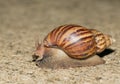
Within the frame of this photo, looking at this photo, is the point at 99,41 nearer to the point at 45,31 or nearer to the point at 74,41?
the point at 74,41

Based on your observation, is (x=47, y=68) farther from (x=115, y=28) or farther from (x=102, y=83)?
(x=115, y=28)

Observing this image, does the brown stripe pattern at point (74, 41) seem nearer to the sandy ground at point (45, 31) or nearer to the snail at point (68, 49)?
the snail at point (68, 49)

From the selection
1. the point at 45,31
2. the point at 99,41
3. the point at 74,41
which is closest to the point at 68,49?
the point at 74,41

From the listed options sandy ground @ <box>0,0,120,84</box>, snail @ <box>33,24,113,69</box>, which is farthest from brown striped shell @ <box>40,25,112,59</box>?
sandy ground @ <box>0,0,120,84</box>

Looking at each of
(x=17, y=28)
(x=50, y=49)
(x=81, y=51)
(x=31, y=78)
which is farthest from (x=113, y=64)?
(x=17, y=28)

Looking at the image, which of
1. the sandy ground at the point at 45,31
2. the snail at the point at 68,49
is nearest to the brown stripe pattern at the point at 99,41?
the snail at the point at 68,49

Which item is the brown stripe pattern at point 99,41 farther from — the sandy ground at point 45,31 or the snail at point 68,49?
the sandy ground at point 45,31

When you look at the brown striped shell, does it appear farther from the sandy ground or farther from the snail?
the sandy ground

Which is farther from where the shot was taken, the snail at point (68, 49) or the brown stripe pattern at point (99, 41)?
the brown stripe pattern at point (99, 41)

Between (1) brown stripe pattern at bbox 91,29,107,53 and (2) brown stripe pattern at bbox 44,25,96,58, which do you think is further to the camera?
(1) brown stripe pattern at bbox 91,29,107,53
